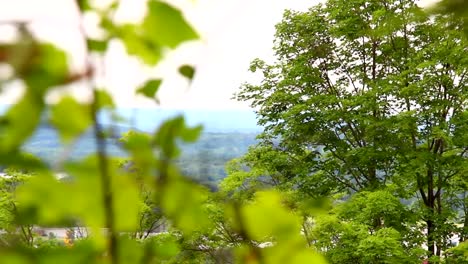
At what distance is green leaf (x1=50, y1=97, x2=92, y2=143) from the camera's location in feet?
0.73

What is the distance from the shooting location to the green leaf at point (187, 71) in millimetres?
255

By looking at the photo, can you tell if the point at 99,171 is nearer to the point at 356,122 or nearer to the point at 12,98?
the point at 12,98

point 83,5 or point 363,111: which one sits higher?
point 83,5

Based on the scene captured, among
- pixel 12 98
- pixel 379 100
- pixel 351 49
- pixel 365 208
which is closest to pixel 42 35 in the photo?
pixel 12 98

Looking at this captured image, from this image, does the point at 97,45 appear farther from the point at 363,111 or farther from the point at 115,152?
the point at 363,111

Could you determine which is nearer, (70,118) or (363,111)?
(70,118)

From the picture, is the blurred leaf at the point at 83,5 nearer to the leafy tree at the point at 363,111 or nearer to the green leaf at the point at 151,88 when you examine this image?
the green leaf at the point at 151,88

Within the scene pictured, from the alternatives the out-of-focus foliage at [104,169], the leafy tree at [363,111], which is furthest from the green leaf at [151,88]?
the leafy tree at [363,111]

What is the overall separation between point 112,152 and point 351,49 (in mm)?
7228

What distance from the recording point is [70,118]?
229 mm

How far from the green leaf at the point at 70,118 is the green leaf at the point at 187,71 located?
52 mm

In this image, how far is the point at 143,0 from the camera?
0.23 m

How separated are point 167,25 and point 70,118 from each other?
60 millimetres

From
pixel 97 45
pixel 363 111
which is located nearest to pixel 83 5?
pixel 97 45
